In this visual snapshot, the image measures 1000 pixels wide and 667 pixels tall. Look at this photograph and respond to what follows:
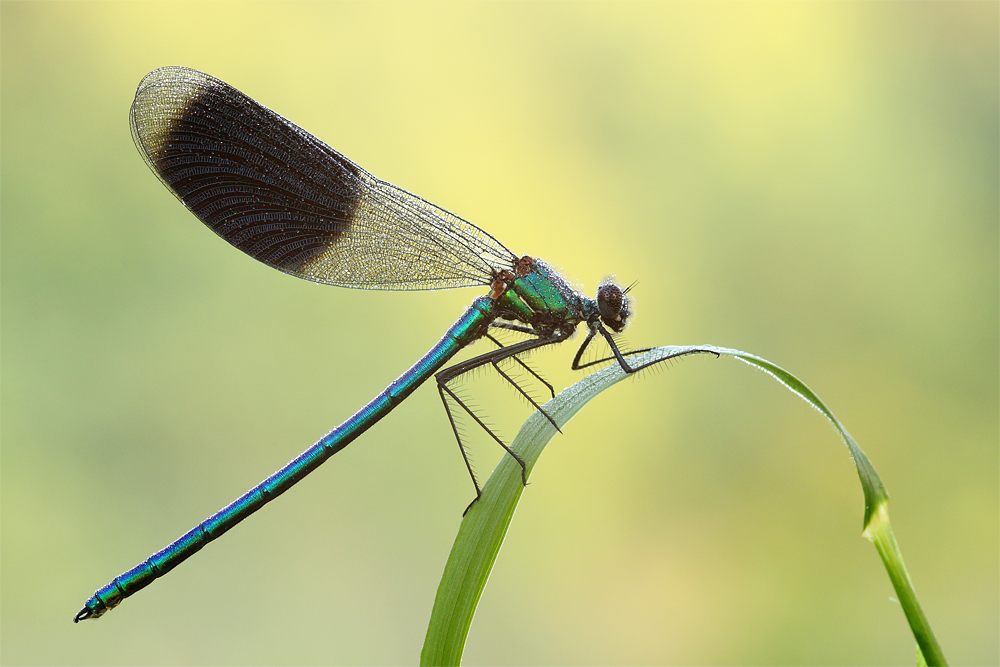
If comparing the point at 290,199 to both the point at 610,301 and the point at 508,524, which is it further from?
the point at 508,524

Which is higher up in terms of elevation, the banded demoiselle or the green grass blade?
the banded demoiselle

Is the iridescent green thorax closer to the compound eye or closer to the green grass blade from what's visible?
the compound eye

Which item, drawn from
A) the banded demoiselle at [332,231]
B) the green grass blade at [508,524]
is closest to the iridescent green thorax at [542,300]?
the banded demoiselle at [332,231]

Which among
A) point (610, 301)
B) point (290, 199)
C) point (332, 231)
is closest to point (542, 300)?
point (610, 301)

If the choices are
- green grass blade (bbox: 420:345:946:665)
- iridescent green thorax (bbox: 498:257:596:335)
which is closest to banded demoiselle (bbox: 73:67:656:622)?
A: iridescent green thorax (bbox: 498:257:596:335)

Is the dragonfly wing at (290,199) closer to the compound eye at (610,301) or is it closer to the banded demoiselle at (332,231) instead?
the banded demoiselle at (332,231)

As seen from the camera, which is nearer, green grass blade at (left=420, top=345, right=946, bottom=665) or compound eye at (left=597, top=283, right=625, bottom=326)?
green grass blade at (left=420, top=345, right=946, bottom=665)

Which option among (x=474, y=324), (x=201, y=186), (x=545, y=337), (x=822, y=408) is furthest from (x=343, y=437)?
(x=822, y=408)
